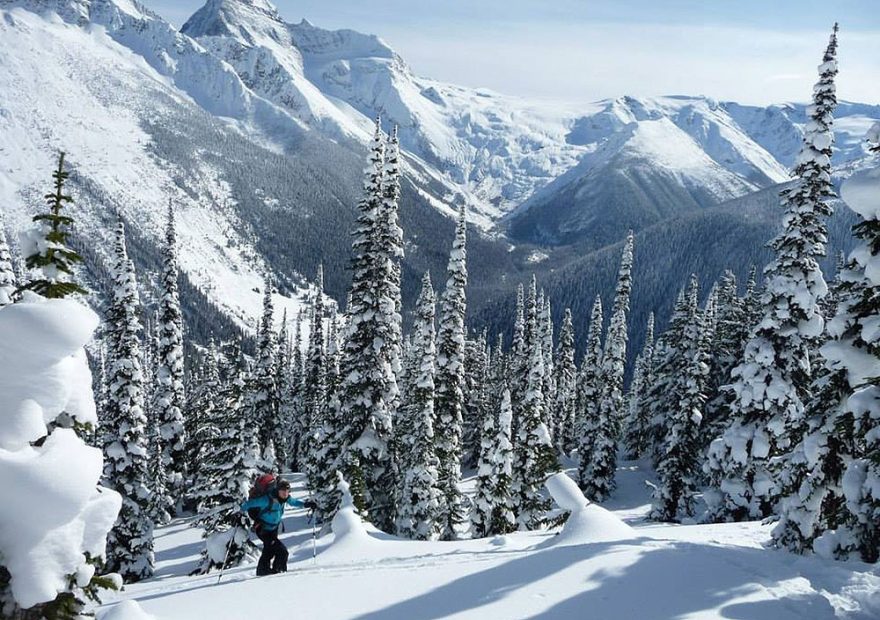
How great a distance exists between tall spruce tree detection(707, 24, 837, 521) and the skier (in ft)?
50.8

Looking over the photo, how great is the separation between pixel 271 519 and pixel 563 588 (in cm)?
576

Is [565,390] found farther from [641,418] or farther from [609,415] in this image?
[609,415]

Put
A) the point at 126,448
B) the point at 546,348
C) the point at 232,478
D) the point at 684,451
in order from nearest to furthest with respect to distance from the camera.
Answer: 1. the point at 232,478
2. the point at 126,448
3. the point at 684,451
4. the point at 546,348

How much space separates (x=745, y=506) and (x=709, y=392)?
15.3 metres

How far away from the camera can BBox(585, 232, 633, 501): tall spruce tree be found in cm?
3978

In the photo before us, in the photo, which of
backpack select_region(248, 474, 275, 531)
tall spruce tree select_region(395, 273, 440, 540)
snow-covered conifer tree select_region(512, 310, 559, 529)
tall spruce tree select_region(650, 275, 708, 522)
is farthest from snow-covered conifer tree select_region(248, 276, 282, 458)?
backpack select_region(248, 474, 275, 531)

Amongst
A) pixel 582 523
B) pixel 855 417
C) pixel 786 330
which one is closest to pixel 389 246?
pixel 786 330

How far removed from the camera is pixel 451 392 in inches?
1245

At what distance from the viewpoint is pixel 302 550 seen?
14898mm

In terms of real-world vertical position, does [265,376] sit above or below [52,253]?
below

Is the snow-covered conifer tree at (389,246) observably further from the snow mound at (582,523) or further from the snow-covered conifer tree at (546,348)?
the snow-covered conifer tree at (546,348)

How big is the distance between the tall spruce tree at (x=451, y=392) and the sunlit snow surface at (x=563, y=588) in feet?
63.8

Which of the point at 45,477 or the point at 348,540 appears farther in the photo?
the point at 348,540

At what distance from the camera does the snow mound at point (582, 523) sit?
12.3 metres
